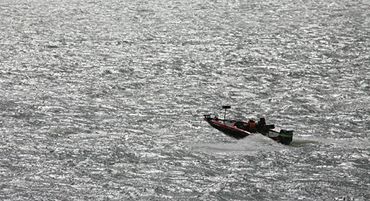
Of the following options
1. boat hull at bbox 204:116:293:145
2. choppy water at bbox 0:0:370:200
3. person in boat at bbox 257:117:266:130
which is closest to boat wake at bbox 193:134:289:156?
choppy water at bbox 0:0:370:200

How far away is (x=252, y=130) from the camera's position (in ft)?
191

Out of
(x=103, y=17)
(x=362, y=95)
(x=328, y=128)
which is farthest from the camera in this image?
(x=103, y=17)

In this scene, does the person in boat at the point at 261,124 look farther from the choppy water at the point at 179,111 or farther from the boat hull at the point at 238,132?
the choppy water at the point at 179,111

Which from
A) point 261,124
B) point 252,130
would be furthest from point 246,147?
point 261,124

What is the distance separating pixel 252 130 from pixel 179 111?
11.1m

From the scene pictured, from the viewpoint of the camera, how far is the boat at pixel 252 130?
5559 centimetres

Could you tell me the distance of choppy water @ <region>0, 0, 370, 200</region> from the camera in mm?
47750

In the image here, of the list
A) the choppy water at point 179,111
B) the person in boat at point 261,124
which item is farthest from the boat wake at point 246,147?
the person in boat at point 261,124

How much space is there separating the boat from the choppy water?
640 mm

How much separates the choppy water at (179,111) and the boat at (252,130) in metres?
0.64

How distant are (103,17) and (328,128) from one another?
344 ft

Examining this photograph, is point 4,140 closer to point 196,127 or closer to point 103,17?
point 196,127

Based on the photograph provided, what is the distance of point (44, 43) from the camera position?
114250mm

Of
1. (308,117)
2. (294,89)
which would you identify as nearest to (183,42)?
(294,89)
